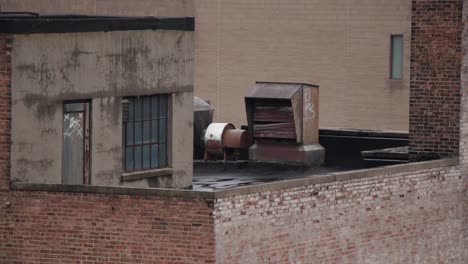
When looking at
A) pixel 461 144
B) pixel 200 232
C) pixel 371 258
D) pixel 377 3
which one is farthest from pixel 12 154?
pixel 377 3

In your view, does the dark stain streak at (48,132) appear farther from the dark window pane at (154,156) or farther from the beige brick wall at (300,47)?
the beige brick wall at (300,47)

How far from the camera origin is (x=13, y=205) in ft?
79.5

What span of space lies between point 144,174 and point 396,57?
21824 millimetres

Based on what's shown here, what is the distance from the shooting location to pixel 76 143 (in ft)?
87.9

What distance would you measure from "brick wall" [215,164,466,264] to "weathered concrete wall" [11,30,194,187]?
4.11 metres

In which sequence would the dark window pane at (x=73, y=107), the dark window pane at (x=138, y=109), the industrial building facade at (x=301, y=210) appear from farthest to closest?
the dark window pane at (x=138, y=109) → the dark window pane at (x=73, y=107) → the industrial building facade at (x=301, y=210)

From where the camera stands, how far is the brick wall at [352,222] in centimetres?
2334

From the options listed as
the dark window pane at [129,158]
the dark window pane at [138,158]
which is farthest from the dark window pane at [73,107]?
the dark window pane at [138,158]

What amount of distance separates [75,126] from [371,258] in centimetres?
548

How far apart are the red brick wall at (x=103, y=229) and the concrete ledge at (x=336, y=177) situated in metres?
0.73

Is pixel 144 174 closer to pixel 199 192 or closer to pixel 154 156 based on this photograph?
pixel 154 156

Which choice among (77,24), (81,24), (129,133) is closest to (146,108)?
(129,133)

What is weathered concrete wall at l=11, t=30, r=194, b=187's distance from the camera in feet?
83.5

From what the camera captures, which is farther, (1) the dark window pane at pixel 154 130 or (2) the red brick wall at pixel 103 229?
(1) the dark window pane at pixel 154 130
